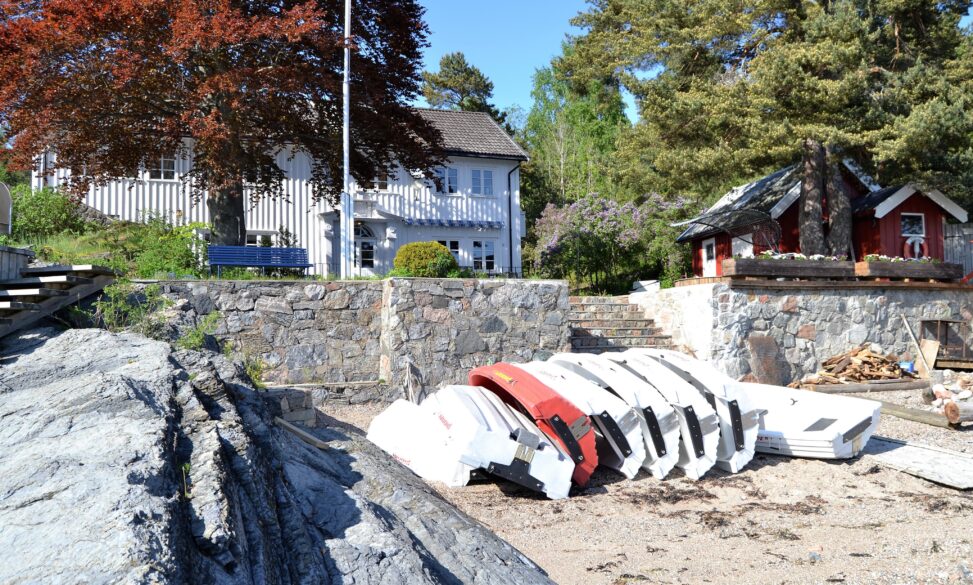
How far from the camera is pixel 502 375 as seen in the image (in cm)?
735

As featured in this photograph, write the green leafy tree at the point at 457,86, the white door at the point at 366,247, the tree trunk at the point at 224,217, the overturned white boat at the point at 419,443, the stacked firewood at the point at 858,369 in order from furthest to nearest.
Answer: the green leafy tree at the point at 457,86, the white door at the point at 366,247, the tree trunk at the point at 224,217, the stacked firewood at the point at 858,369, the overturned white boat at the point at 419,443

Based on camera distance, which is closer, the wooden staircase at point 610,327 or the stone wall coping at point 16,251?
the stone wall coping at point 16,251

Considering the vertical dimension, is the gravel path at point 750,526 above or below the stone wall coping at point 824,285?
below

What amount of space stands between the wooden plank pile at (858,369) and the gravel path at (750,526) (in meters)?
3.01

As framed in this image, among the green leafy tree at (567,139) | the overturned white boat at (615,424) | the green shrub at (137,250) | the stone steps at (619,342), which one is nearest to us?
the overturned white boat at (615,424)

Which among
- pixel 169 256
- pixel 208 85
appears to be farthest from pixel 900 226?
pixel 169 256

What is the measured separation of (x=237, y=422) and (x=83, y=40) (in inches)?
366

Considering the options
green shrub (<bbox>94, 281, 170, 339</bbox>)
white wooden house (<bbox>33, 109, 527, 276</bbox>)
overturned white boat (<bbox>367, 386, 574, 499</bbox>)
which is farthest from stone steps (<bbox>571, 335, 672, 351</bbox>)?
white wooden house (<bbox>33, 109, 527, 276</bbox>)

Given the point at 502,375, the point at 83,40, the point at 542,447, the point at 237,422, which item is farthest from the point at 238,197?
the point at 237,422

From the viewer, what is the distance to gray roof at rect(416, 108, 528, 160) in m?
20.6

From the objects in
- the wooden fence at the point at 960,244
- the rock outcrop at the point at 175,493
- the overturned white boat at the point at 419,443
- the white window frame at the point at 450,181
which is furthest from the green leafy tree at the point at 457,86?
the rock outcrop at the point at 175,493

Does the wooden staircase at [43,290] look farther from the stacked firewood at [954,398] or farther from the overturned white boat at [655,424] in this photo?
the stacked firewood at [954,398]

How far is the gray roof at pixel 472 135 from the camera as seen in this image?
67.5ft

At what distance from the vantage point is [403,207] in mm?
19969
